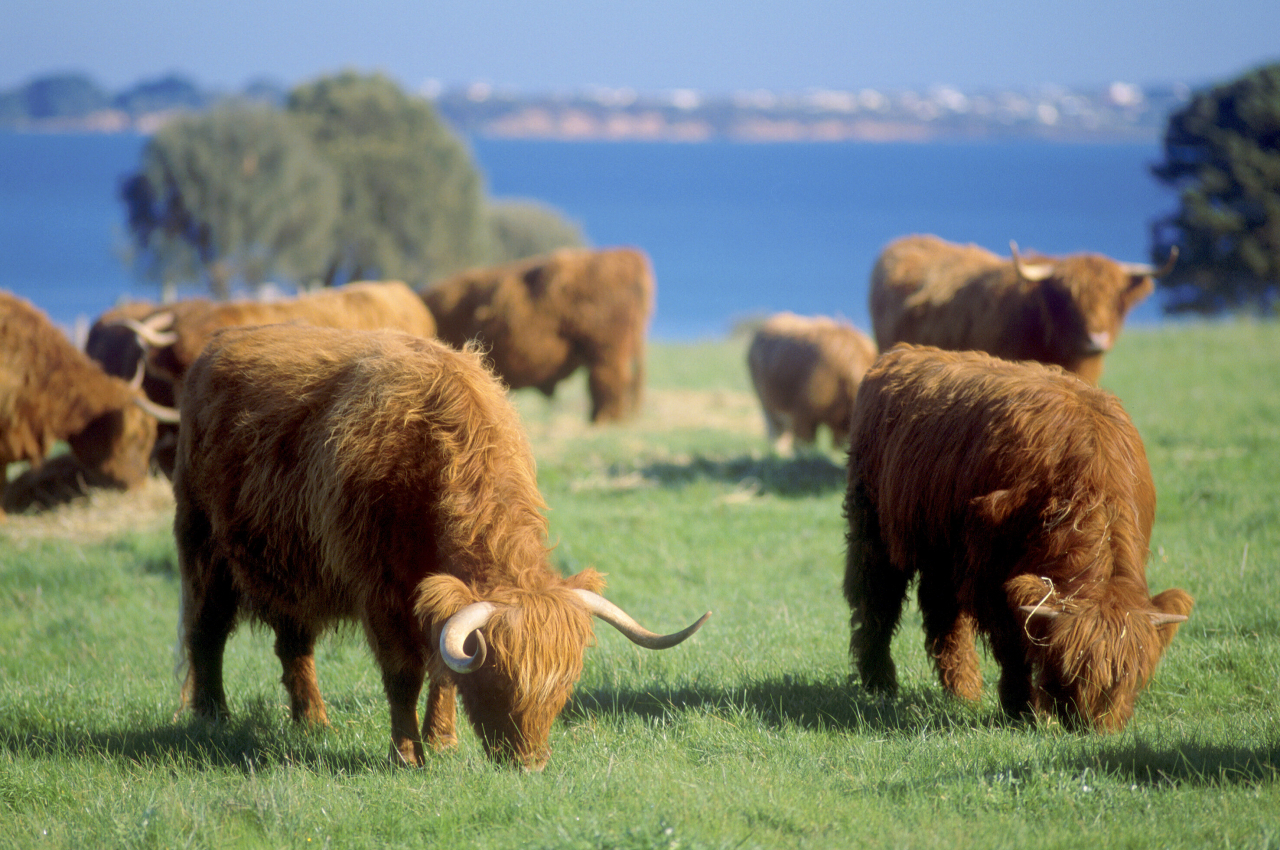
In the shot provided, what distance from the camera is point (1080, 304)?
27.1 ft

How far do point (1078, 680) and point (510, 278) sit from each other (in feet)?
32.3

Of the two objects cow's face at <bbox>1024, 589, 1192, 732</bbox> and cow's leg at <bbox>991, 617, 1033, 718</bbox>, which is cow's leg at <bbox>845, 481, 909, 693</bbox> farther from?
cow's face at <bbox>1024, 589, 1192, 732</bbox>

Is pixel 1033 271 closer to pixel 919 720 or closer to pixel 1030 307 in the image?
pixel 1030 307

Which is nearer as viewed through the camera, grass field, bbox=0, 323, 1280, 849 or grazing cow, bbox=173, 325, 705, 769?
grass field, bbox=0, 323, 1280, 849

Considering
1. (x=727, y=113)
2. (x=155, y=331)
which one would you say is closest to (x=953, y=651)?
(x=155, y=331)

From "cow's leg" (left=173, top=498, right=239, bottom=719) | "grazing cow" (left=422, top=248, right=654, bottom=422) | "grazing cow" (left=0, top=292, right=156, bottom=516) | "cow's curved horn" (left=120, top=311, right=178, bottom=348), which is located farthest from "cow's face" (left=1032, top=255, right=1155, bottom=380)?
"grazing cow" (left=0, top=292, right=156, bottom=516)

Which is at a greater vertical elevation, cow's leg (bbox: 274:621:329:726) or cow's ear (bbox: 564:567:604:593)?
cow's ear (bbox: 564:567:604:593)

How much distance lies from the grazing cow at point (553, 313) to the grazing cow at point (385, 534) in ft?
24.3

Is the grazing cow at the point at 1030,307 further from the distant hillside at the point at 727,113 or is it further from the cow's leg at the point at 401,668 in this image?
the distant hillside at the point at 727,113

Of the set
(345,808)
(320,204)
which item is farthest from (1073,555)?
(320,204)

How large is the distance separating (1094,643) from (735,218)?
481 ft

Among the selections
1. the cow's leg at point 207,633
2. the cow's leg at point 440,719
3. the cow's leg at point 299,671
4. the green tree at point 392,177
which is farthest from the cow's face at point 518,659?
the green tree at point 392,177

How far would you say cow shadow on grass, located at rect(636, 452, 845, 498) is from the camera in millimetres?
9336

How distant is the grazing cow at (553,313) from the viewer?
12492 millimetres
